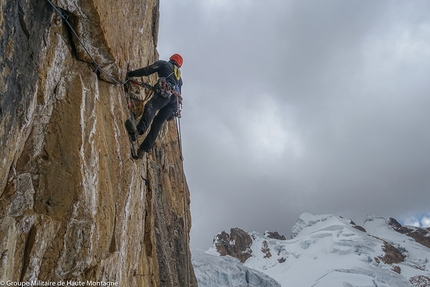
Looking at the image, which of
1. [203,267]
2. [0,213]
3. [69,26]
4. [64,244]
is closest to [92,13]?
[69,26]

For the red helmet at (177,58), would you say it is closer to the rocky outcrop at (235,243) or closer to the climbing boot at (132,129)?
the climbing boot at (132,129)

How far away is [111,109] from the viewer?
480 centimetres

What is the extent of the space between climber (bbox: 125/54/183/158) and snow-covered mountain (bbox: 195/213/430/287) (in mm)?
62243

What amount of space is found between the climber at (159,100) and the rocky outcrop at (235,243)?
Answer: 406ft

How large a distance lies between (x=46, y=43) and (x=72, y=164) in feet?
4.93

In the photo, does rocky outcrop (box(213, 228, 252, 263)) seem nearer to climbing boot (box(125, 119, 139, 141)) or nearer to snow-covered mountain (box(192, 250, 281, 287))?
snow-covered mountain (box(192, 250, 281, 287))

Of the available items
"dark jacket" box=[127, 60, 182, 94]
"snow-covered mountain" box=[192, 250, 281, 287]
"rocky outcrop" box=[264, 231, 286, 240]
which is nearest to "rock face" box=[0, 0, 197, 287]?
"dark jacket" box=[127, 60, 182, 94]

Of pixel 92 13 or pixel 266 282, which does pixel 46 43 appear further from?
pixel 266 282

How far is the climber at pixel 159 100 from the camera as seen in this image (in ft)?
18.8

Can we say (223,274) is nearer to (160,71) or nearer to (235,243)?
(160,71)

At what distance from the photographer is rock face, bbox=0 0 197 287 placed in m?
2.84

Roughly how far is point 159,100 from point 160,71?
0.65m

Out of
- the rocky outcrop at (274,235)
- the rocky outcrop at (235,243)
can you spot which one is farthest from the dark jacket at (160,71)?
the rocky outcrop at (274,235)

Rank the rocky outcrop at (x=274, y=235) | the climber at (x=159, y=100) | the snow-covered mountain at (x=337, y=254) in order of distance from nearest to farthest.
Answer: the climber at (x=159, y=100)
the snow-covered mountain at (x=337, y=254)
the rocky outcrop at (x=274, y=235)
